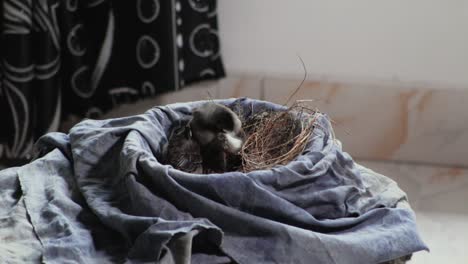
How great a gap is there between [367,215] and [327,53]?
0.64 metres

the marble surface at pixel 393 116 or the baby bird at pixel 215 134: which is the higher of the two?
the baby bird at pixel 215 134

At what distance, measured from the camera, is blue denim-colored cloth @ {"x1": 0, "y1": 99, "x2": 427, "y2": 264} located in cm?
67

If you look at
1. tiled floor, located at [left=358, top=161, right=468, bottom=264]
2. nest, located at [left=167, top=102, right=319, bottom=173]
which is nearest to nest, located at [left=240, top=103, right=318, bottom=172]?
nest, located at [left=167, top=102, right=319, bottom=173]

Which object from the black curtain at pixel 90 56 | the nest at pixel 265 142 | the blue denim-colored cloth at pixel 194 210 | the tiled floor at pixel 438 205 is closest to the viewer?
the blue denim-colored cloth at pixel 194 210

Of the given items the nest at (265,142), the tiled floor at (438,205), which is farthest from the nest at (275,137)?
the tiled floor at (438,205)

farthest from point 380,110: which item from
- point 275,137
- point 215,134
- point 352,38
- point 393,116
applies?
point 215,134

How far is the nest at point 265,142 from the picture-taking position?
0.78 m

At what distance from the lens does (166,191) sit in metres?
0.69

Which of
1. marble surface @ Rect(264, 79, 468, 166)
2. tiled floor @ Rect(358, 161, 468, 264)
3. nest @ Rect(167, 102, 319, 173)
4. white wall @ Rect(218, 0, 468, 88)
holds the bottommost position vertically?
tiled floor @ Rect(358, 161, 468, 264)

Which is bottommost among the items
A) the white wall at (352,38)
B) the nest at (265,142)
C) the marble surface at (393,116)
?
the marble surface at (393,116)

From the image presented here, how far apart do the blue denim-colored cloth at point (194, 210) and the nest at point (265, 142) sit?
0.9 inches

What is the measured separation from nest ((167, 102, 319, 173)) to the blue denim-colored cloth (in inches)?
0.9

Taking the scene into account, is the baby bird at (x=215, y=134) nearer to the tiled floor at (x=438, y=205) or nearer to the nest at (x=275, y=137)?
the nest at (x=275, y=137)

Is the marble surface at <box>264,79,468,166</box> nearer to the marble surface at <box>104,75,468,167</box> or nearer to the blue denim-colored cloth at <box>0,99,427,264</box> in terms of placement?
the marble surface at <box>104,75,468,167</box>
